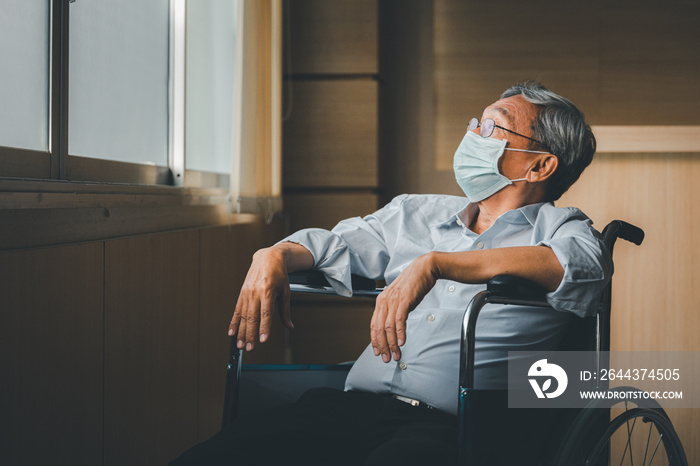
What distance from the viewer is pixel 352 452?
116cm

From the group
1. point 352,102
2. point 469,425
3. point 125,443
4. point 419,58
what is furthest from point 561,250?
point 419,58

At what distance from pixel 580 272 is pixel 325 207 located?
2065mm

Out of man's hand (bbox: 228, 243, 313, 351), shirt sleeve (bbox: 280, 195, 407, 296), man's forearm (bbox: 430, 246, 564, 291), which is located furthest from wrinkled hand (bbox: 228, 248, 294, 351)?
man's forearm (bbox: 430, 246, 564, 291)

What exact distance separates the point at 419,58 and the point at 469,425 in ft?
8.75

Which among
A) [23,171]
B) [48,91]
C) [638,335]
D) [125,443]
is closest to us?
[23,171]

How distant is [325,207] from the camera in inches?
125

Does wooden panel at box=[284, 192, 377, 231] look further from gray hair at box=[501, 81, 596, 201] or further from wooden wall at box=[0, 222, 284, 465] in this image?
gray hair at box=[501, 81, 596, 201]

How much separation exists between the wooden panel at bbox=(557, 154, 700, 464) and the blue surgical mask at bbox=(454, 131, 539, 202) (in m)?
1.29

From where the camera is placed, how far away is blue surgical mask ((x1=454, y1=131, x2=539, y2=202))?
1560 mm

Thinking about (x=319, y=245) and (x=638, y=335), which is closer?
(x=319, y=245)

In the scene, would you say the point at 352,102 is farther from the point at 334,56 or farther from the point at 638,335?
the point at 638,335

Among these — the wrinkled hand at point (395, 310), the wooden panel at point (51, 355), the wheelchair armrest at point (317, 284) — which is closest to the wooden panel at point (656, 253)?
the wheelchair armrest at point (317, 284)

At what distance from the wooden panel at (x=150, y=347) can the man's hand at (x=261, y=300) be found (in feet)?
1.27

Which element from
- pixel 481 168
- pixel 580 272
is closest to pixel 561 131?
pixel 481 168
